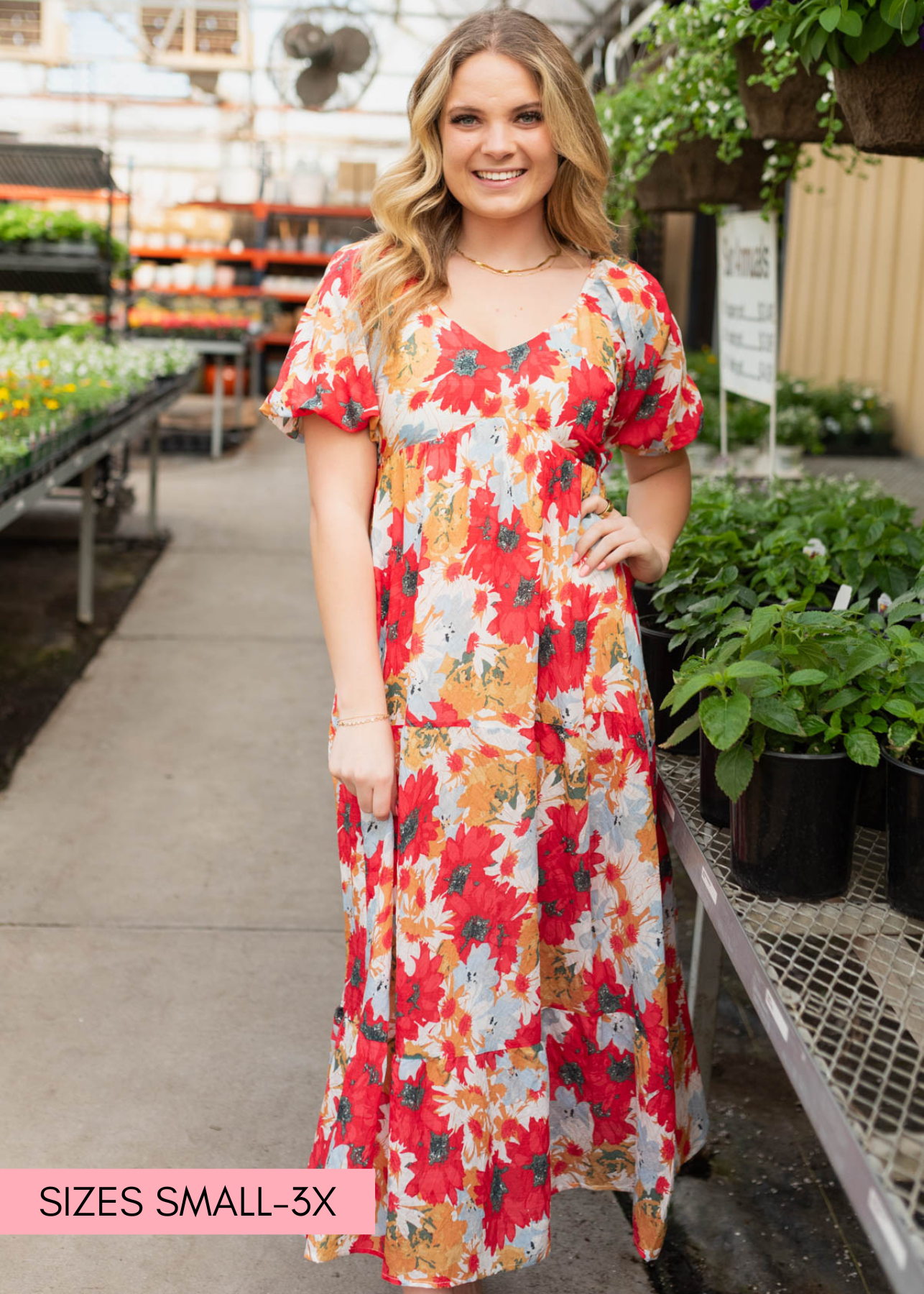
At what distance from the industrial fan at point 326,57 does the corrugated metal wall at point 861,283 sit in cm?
334

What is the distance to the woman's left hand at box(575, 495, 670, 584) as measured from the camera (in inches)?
62.8

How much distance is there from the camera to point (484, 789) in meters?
1.53

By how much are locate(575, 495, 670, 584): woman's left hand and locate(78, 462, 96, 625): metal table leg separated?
3.49 m

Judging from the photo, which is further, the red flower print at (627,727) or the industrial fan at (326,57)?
the industrial fan at (326,57)

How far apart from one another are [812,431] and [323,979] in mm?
3776

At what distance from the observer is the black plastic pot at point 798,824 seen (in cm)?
136

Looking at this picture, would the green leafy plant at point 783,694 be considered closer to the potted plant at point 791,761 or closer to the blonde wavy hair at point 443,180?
the potted plant at point 791,761

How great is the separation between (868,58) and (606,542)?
27.0 inches

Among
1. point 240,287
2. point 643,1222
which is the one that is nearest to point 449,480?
point 643,1222

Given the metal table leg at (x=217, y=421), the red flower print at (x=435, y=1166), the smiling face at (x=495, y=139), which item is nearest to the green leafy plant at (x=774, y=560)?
the smiling face at (x=495, y=139)

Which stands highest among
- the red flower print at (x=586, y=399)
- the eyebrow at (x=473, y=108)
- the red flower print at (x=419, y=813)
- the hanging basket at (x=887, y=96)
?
the hanging basket at (x=887, y=96)

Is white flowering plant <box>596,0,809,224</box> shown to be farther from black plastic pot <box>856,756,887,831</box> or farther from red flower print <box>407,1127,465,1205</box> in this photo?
red flower print <box>407,1127,465,1205</box>

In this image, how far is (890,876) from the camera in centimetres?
138

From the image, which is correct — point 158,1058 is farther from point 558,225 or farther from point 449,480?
point 558,225
